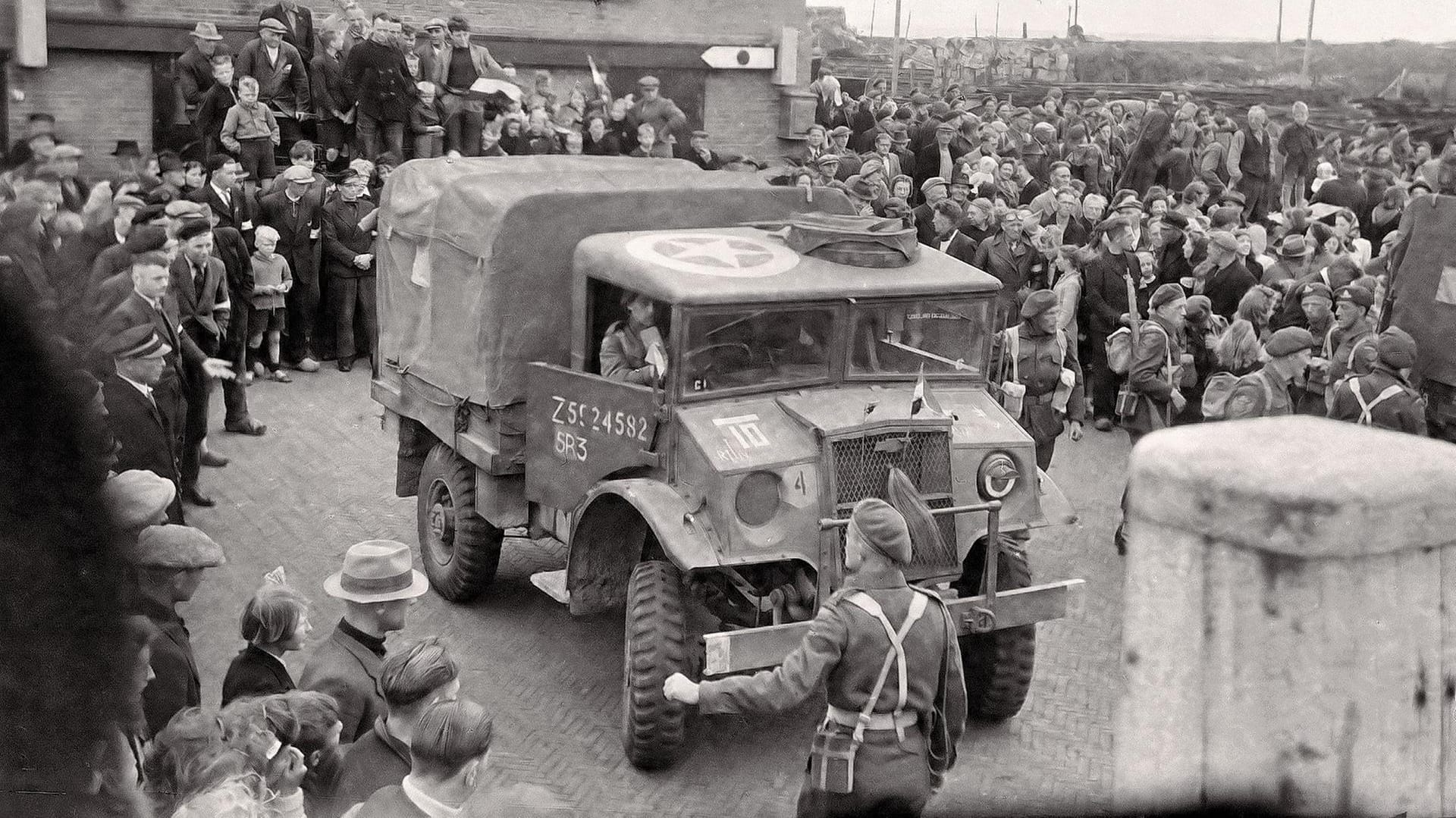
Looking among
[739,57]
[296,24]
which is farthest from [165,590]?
[739,57]

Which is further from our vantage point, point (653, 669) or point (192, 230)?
point (192, 230)

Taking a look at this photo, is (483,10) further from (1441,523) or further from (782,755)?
(1441,523)

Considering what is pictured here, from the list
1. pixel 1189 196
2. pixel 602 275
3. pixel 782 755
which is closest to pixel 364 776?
pixel 782 755

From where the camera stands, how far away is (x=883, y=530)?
4.62 metres

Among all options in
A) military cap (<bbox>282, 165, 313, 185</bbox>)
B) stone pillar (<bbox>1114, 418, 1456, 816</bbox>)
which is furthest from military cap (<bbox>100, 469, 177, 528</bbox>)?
military cap (<bbox>282, 165, 313, 185</bbox>)

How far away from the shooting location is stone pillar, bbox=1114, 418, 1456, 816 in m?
1.36

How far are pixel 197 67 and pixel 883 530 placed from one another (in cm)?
1199

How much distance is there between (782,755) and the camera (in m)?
7.09

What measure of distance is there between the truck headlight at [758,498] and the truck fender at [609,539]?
319 millimetres

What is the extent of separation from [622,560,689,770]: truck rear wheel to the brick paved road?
0.17m

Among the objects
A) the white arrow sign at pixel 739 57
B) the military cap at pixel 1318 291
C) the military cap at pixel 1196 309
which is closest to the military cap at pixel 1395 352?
the military cap at pixel 1318 291

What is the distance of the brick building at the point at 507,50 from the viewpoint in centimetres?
1502

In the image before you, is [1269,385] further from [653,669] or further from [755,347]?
[653,669]

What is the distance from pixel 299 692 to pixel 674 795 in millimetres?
2609
